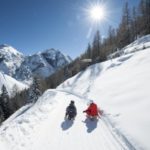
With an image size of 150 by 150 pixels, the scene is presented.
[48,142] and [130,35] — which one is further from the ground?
[130,35]

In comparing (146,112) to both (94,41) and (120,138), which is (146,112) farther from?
(94,41)

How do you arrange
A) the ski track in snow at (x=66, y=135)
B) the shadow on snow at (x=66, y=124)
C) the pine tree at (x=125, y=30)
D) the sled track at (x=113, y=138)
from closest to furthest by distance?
the sled track at (x=113, y=138) → the ski track in snow at (x=66, y=135) → the shadow on snow at (x=66, y=124) → the pine tree at (x=125, y=30)

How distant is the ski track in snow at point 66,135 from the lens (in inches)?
422

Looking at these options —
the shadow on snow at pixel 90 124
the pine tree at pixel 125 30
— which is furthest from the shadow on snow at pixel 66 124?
the pine tree at pixel 125 30

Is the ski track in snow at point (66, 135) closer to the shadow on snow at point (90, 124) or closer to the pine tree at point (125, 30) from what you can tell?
the shadow on snow at point (90, 124)

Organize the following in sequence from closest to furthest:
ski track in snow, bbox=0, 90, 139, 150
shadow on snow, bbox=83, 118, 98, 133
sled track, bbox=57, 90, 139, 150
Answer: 1. sled track, bbox=57, 90, 139, 150
2. ski track in snow, bbox=0, 90, 139, 150
3. shadow on snow, bbox=83, 118, 98, 133

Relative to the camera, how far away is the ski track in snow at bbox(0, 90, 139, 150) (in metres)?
10.7

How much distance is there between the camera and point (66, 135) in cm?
1257

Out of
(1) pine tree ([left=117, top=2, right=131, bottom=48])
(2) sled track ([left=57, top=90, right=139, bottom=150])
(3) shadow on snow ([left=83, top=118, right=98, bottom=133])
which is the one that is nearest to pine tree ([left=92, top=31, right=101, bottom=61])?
(1) pine tree ([left=117, top=2, right=131, bottom=48])

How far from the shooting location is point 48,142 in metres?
11.5

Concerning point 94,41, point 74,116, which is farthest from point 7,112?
point 74,116

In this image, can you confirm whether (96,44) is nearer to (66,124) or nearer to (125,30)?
(125,30)

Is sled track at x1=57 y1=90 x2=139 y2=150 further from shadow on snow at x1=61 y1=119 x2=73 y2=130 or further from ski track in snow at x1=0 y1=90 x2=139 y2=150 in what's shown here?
shadow on snow at x1=61 y1=119 x2=73 y2=130

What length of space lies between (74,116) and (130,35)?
6608 centimetres
